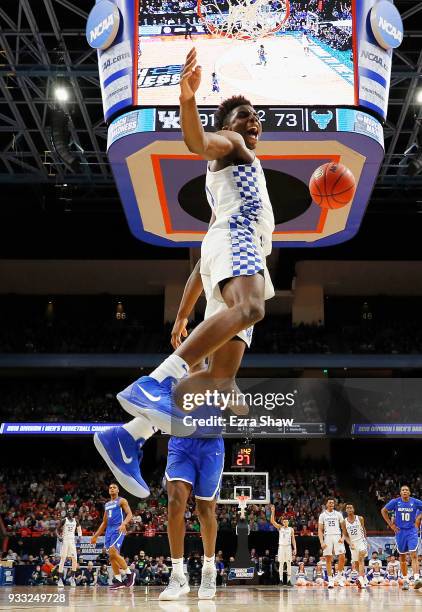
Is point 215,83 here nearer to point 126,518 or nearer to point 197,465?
point 126,518

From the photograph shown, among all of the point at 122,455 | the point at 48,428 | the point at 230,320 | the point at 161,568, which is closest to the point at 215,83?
the point at 230,320

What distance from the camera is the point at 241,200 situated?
12.9 feet

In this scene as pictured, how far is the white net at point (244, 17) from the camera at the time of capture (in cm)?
1093

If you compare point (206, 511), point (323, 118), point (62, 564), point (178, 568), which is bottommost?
point (62, 564)

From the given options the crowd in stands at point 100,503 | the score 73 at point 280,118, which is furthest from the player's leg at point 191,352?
the crowd in stands at point 100,503

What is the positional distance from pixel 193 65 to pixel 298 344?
2431cm

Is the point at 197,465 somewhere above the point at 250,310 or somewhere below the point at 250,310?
below

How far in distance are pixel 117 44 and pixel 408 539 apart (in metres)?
9.33

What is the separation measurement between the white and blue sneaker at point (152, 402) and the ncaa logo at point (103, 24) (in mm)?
8814

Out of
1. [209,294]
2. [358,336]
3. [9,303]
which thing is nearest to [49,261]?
[9,303]

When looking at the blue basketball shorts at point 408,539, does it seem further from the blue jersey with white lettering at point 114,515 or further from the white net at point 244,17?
the white net at point 244,17

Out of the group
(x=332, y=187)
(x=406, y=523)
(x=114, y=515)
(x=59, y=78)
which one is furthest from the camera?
(x=59, y=78)

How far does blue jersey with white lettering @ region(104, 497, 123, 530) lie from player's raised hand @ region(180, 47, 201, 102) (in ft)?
30.5

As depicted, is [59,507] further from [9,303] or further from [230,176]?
[230,176]
